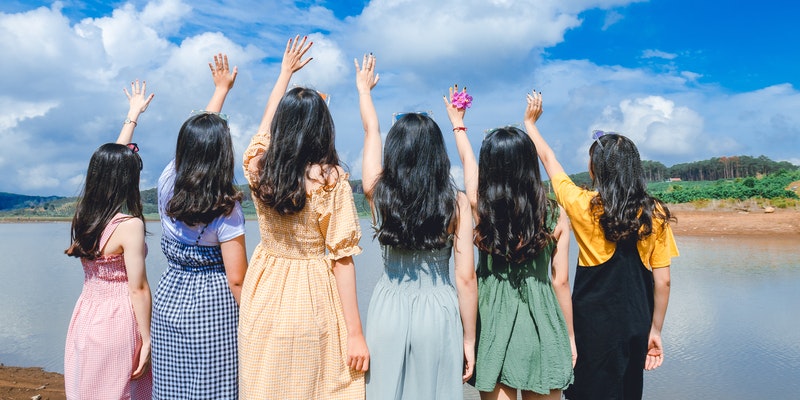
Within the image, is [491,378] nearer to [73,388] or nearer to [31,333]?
[73,388]

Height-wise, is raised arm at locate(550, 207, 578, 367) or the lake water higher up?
raised arm at locate(550, 207, 578, 367)

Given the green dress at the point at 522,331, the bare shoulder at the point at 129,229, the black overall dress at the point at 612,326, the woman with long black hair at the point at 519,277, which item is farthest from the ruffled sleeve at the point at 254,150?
the black overall dress at the point at 612,326

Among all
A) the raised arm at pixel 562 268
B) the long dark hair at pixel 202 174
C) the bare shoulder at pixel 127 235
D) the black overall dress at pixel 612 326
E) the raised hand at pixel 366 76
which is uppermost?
the raised hand at pixel 366 76

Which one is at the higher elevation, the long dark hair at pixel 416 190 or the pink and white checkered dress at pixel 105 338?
the long dark hair at pixel 416 190

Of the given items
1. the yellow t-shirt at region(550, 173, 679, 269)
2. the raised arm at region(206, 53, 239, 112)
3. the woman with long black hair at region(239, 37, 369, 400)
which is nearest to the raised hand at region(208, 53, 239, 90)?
the raised arm at region(206, 53, 239, 112)

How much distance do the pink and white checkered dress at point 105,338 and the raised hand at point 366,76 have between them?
1.26 meters

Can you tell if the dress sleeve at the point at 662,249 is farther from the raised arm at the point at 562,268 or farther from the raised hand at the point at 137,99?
the raised hand at the point at 137,99

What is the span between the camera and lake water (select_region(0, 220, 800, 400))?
530 centimetres

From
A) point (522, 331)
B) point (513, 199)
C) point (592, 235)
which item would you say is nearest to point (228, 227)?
point (513, 199)

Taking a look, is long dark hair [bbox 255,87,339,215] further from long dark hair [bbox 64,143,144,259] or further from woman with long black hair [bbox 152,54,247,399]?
long dark hair [bbox 64,143,144,259]

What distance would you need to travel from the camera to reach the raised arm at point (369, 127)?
249 centimetres

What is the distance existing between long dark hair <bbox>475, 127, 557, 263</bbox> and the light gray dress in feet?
0.99

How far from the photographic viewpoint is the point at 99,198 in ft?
8.64

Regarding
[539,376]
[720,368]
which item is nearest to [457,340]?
[539,376]
